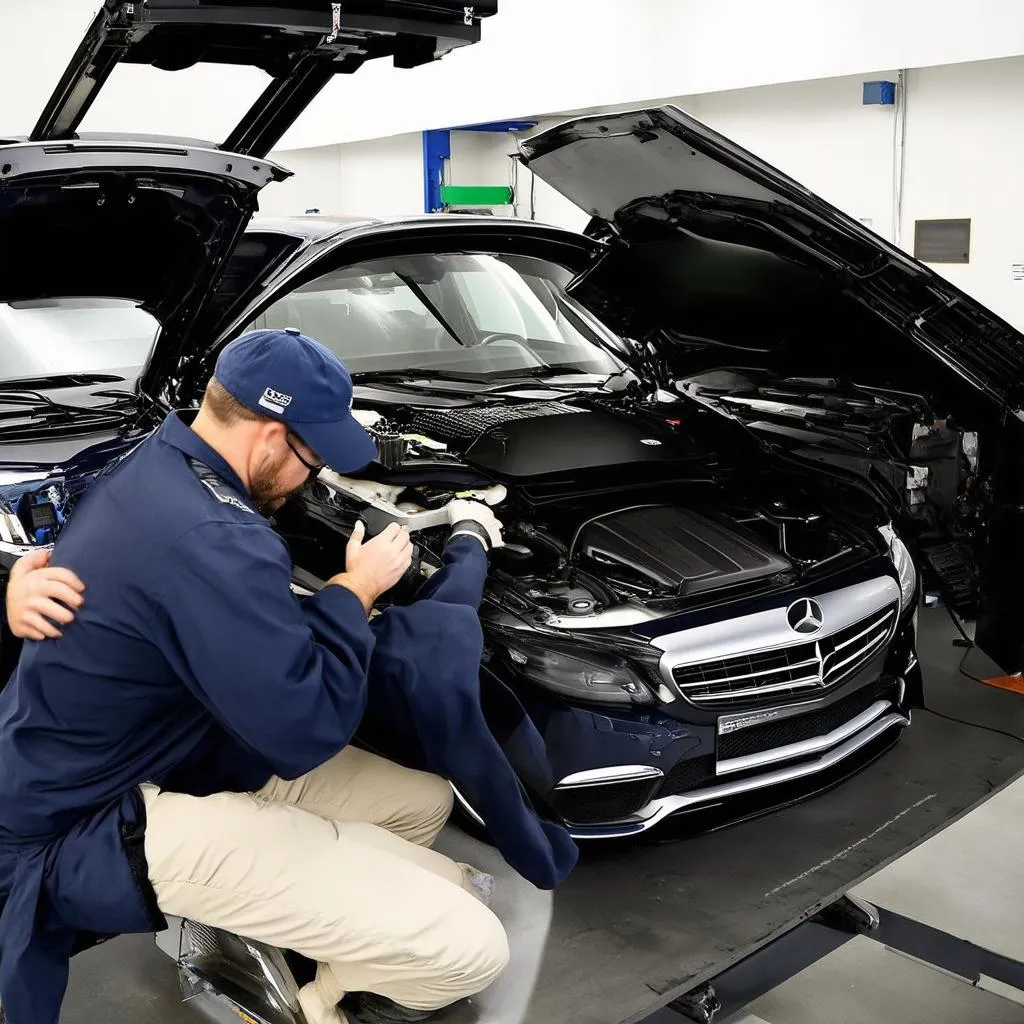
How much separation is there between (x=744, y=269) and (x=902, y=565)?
0.97 meters

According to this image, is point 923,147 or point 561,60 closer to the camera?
point 923,147

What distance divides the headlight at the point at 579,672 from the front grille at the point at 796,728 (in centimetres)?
25

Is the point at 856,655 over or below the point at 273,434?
below

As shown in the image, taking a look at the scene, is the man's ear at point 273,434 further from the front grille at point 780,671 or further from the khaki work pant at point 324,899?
the front grille at point 780,671

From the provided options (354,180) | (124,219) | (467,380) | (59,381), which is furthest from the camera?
(354,180)

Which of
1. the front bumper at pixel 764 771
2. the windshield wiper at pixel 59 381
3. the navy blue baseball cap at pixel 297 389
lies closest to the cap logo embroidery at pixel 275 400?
the navy blue baseball cap at pixel 297 389

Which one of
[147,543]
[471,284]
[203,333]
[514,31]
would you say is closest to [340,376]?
[147,543]

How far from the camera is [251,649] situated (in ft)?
5.48

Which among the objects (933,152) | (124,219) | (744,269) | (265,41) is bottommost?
(744,269)

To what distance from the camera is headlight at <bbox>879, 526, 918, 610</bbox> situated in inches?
116

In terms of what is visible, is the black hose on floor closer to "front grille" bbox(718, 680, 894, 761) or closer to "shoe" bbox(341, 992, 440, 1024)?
"front grille" bbox(718, 680, 894, 761)

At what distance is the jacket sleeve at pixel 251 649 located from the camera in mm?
1673

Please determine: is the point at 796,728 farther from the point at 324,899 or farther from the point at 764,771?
the point at 324,899

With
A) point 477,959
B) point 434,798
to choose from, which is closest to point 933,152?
point 434,798
